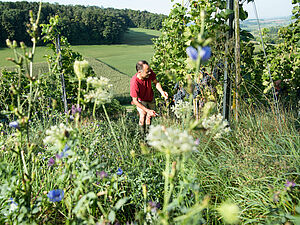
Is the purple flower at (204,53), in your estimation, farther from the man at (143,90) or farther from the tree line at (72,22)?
the tree line at (72,22)

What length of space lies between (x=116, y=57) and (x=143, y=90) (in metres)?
19.4

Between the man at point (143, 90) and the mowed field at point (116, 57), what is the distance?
1690mm

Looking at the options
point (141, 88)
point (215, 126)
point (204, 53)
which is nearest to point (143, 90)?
point (141, 88)

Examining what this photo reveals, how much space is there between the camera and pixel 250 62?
3.71 meters

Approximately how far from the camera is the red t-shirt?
11.1 ft

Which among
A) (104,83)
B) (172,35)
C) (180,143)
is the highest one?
(172,35)

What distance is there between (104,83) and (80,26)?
3061 centimetres

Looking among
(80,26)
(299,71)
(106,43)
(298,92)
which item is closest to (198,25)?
(299,71)

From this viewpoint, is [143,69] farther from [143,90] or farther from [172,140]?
[172,140]

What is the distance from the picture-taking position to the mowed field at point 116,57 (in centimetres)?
1183

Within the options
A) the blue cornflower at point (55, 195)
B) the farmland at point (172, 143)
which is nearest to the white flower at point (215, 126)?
the farmland at point (172, 143)

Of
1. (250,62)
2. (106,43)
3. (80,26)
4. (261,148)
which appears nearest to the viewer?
(261,148)

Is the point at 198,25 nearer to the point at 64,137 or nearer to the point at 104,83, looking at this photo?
the point at 104,83

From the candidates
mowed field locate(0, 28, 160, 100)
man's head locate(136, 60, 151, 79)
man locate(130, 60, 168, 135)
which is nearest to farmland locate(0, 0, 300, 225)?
man locate(130, 60, 168, 135)
